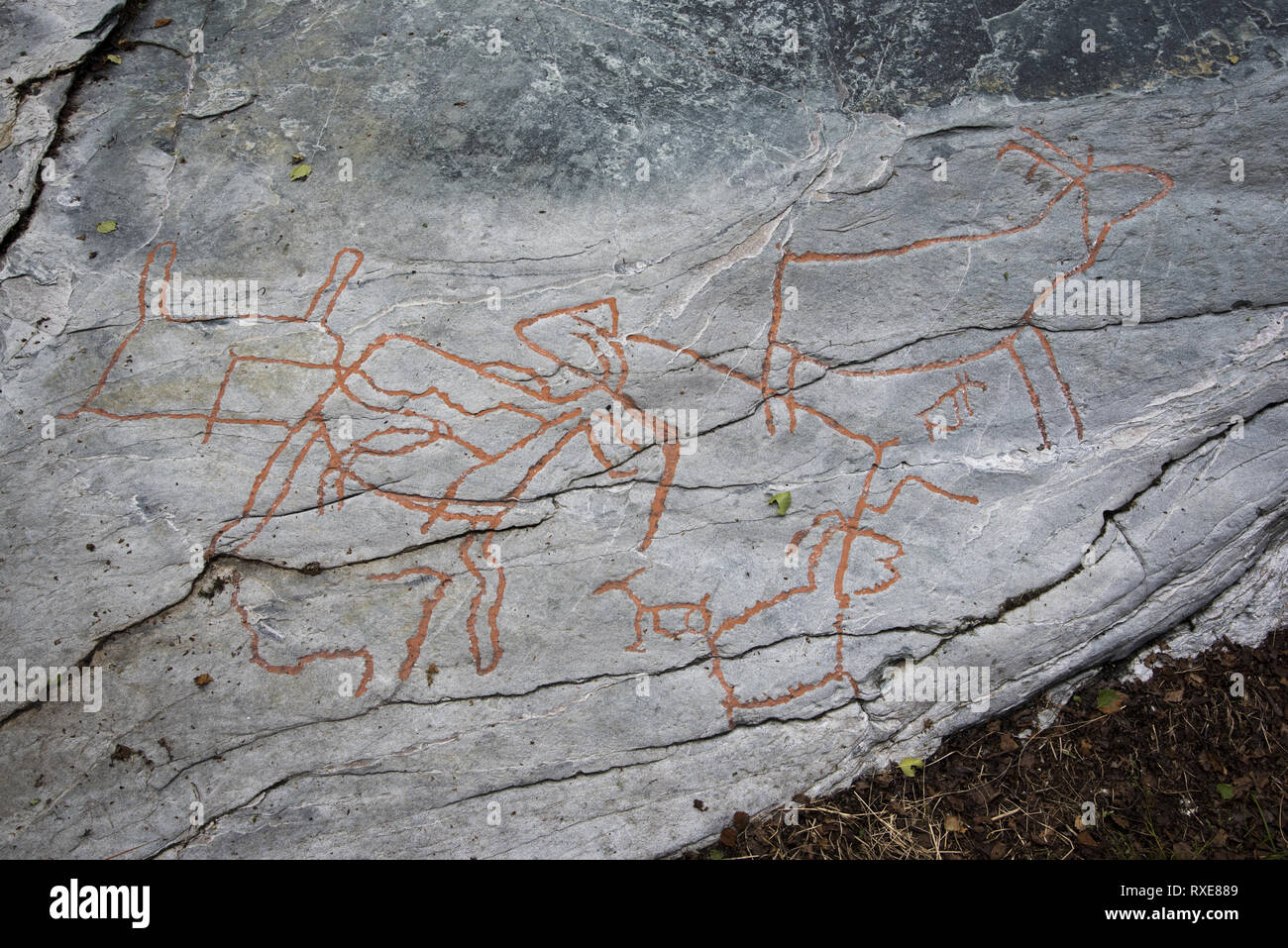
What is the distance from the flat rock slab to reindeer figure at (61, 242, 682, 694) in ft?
0.05

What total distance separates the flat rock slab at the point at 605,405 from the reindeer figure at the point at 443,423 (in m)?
0.01

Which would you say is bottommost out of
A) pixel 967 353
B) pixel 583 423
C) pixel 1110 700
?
pixel 1110 700

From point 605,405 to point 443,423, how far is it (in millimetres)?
607

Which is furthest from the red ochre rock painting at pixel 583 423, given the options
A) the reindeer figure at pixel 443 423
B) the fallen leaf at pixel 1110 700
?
the fallen leaf at pixel 1110 700

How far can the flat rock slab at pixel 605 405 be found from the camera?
319 cm

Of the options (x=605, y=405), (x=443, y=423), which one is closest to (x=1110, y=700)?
(x=605, y=405)

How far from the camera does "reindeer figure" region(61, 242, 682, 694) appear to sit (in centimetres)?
329

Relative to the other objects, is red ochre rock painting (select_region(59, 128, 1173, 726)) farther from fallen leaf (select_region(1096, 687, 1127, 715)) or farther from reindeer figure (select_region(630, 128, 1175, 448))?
fallen leaf (select_region(1096, 687, 1127, 715))

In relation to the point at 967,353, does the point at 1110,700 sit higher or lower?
lower

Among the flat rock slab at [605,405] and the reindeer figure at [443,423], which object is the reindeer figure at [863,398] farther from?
the reindeer figure at [443,423]

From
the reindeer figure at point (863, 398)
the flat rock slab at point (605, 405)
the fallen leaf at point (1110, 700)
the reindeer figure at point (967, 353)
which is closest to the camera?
the flat rock slab at point (605, 405)

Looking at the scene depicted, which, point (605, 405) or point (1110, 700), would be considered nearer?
point (605, 405)

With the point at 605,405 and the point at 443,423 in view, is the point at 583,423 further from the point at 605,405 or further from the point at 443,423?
the point at 443,423

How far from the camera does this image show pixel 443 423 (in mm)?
3379
